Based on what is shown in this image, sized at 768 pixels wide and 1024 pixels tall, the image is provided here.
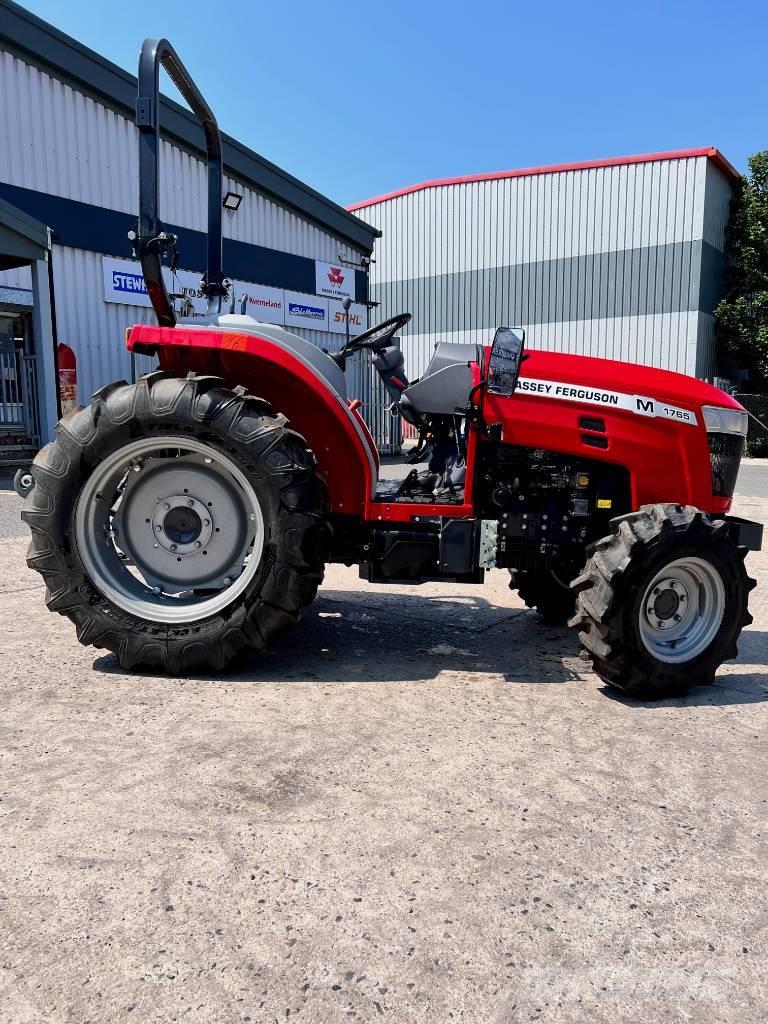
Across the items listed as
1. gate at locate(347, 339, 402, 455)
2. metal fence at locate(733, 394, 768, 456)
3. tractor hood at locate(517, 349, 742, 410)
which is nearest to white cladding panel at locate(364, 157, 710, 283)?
metal fence at locate(733, 394, 768, 456)

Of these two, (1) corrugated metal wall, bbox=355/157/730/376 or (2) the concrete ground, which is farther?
(1) corrugated metal wall, bbox=355/157/730/376

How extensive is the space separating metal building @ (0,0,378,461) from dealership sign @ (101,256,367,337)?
0.03m

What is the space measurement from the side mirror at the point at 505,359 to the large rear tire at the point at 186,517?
35.5 inches

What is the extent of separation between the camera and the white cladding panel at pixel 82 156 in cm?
1158

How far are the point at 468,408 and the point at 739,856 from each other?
7.04ft

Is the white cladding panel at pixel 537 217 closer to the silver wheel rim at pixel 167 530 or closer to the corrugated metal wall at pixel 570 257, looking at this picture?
the corrugated metal wall at pixel 570 257

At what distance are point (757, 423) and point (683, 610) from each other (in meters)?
21.5

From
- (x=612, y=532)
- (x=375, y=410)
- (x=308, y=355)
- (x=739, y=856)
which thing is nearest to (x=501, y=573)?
(x=612, y=532)

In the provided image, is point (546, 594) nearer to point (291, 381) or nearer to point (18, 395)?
point (291, 381)

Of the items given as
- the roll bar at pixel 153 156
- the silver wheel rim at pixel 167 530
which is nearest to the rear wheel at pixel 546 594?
the silver wheel rim at pixel 167 530

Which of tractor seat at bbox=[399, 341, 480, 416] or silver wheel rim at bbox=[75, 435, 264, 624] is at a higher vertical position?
tractor seat at bbox=[399, 341, 480, 416]

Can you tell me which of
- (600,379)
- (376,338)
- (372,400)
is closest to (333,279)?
(372,400)

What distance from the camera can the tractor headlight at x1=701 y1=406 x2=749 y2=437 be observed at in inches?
144

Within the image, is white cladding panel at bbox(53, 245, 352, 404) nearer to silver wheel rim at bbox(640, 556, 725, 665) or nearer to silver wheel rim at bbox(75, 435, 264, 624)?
silver wheel rim at bbox(75, 435, 264, 624)
